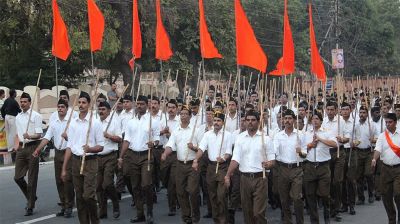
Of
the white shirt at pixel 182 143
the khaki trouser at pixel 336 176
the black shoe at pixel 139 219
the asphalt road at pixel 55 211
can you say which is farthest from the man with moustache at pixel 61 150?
the khaki trouser at pixel 336 176

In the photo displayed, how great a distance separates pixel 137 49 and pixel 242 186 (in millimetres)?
4564

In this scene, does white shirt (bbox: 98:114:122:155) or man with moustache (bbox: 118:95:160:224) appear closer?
man with moustache (bbox: 118:95:160:224)

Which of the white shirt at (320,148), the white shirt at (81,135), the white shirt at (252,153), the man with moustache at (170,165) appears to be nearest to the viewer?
the white shirt at (252,153)

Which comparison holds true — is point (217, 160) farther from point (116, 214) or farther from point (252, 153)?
point (116, 214)

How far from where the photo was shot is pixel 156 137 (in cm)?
1053

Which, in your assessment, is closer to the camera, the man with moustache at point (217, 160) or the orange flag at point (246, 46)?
the man with moustache at point (217, 160)

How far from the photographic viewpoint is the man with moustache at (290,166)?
902 cm

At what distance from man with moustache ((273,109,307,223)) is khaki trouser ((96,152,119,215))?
2650mm

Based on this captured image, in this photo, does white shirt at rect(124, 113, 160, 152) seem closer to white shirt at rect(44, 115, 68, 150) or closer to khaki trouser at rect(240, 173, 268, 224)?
white shirt at rect(44, 115, 68, 150)

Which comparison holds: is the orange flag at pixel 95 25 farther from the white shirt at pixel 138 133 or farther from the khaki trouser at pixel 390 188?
the khaki trouser at pixel 390 188

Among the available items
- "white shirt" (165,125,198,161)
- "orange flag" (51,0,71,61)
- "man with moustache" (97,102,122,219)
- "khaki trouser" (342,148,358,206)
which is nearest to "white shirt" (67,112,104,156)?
"man with moustache" (97,102,122,219)

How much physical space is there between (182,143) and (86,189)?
187cm

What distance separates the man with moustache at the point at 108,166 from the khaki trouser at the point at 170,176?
0.89m

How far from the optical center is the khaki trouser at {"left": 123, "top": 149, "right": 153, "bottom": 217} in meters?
9.94
